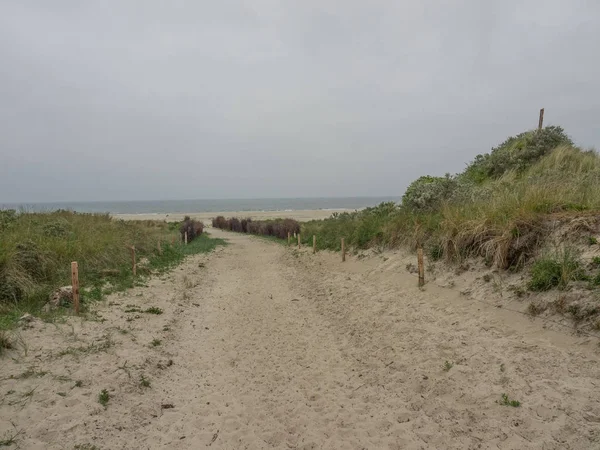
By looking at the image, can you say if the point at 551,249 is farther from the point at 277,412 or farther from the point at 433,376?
the point at 277,412

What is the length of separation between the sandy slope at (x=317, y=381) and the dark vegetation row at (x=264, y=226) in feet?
60.2

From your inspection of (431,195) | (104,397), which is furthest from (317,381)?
(431,195)

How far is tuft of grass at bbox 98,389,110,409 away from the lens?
15.0ft

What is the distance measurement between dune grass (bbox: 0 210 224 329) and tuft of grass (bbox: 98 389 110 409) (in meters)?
2.54

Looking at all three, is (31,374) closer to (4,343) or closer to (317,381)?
(4,343)

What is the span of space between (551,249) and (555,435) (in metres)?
3.89

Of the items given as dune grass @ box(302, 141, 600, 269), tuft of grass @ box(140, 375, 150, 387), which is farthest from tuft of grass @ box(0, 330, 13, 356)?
dune grass @ box(302, 141, 600, 269)

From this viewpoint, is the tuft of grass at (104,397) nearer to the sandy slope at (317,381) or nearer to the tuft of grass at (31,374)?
the sandy slope at (317,381)

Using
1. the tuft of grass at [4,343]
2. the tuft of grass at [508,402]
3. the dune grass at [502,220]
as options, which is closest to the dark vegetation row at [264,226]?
the dune grass at [502,220]

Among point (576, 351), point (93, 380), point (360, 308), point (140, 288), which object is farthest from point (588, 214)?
point (140, 288)

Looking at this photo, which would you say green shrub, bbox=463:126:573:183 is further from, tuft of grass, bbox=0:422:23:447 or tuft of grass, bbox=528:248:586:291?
tuft of grass, bbox=0:422:23:447

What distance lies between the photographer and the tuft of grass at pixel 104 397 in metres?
4.57

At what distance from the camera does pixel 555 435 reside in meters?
3.43

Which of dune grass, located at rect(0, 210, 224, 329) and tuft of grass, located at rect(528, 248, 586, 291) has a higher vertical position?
tuft of grass, located at rect(528, 248, 586, 291)
